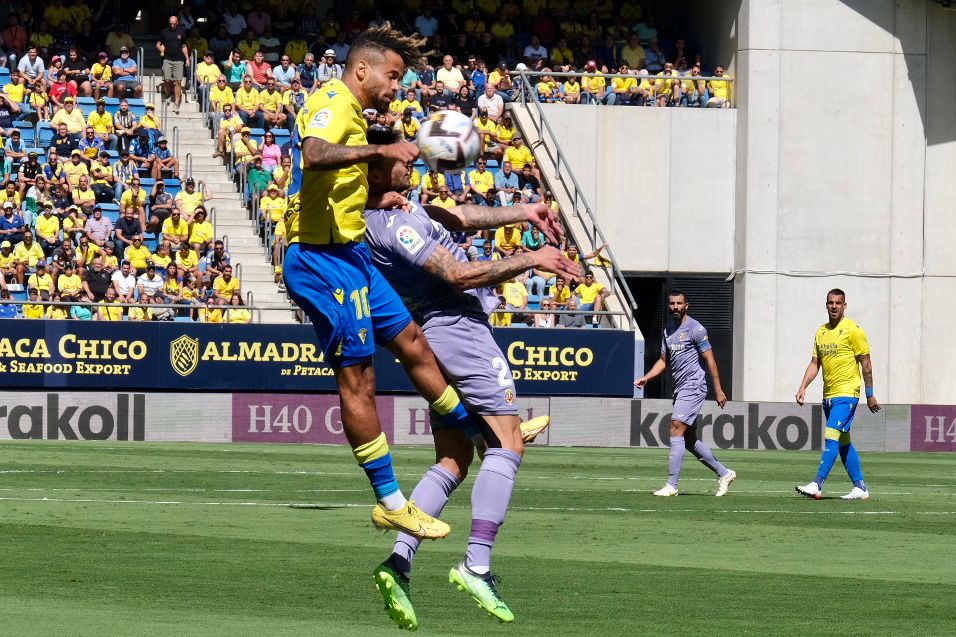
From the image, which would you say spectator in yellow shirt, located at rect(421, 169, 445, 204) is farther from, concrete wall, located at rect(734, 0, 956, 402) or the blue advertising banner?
concrete wall, located at rect(734, 0, 956, 402)

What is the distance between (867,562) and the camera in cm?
→ 1074

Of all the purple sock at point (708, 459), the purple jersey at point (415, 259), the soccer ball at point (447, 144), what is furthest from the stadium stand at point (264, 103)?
the purple jersey at point (415, 259)

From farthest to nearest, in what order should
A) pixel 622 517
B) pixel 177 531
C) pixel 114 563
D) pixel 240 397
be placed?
pixel 240 397, pixel 622 517, pixel 177 531, pixel 114 563

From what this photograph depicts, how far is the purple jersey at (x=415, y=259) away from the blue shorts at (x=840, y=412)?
964cm

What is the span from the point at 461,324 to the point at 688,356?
9854mm

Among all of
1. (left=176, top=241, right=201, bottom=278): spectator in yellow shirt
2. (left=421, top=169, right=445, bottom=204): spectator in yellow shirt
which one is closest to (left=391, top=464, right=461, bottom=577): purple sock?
(left=176, top=241, right=201, bottom=278): spectator in yellow shirt

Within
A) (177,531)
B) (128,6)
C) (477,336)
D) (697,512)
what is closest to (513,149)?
(128,6)

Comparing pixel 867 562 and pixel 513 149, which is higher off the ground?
pixel 513 149

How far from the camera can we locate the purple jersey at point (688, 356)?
697 inches

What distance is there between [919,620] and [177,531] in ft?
18.3

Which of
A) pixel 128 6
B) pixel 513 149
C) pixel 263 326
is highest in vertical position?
pixel 128 6

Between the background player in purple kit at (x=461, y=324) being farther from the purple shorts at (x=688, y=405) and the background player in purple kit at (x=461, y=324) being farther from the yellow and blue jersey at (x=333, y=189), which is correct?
the purple shorts at (x=688, y=405)

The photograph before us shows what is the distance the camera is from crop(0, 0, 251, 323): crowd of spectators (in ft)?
89.5

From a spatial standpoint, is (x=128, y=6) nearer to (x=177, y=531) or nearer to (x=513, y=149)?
(x=513, y=149)
